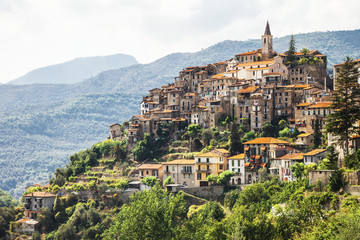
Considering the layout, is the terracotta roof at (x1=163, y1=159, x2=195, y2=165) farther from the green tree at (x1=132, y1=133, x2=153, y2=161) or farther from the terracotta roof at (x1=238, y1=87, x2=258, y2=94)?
the terracotta roof at (x1=238, y1=87, x2=258, y2=94)

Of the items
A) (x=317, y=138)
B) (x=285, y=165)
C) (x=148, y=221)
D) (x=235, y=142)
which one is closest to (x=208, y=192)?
(x=235, y=142)

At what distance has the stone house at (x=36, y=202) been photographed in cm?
10362

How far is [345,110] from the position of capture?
68188 mm

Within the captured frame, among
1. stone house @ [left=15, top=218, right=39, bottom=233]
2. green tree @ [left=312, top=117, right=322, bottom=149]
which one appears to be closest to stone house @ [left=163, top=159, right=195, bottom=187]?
green tree @ [left=312, top=117, right=322, bottom=149]

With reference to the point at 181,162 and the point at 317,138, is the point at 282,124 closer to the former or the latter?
the point at 317,138

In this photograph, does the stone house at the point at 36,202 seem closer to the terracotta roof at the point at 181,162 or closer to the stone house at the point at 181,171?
the stone house at the point at 181,171

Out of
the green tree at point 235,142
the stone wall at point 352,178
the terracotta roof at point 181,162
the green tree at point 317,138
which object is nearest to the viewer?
the stone wall at point 352,178

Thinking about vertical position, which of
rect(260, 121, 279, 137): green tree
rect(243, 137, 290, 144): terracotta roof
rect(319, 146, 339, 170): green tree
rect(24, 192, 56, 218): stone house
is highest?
rect(260, 121, 279, 137): green tree

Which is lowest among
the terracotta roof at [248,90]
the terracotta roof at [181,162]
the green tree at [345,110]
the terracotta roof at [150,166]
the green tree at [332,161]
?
the terracotta roof at [150,166]

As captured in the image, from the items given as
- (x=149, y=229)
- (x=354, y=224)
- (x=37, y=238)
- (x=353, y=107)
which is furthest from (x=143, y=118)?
(x=354, y=224)

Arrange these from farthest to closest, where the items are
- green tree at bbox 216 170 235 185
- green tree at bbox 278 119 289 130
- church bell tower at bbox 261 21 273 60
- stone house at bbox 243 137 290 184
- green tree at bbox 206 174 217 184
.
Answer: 1. church bell tower at bbox 261 21 273 60
2. green tree at bbox 278 119 289 130
3. green tree at bbox 206 174 217 184
4. green tree at bbox 216 170 235 185
5. stone house at bbox 243 137 290 184

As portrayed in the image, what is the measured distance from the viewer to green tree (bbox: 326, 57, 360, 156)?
2662 inches

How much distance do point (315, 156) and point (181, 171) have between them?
22.7 metres

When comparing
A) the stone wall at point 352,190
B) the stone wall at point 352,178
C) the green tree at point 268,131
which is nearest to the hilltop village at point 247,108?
the green tree at point 268,131
